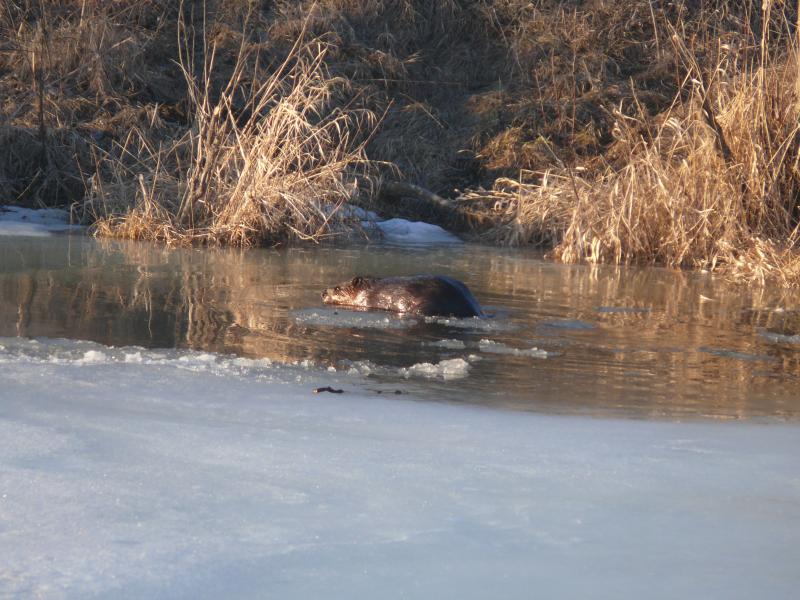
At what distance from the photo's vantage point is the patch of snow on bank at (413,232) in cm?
1107

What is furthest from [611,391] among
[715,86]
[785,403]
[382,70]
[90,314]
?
[382,70]

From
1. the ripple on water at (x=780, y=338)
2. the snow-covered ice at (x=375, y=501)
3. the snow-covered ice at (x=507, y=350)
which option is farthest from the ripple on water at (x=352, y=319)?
the snow-covered ice at (x=375, y=501)

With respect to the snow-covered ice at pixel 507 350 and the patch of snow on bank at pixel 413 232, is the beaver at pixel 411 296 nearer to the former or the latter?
the snow-covered ice at pixel 507 350

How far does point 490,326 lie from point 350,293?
0.98 meters

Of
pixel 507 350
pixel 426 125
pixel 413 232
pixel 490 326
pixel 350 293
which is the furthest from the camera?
pixel 426 125

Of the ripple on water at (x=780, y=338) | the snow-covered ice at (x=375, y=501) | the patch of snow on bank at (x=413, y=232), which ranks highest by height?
the patch of snow on bank at (x=413, y=232)

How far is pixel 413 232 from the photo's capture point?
11.5 m

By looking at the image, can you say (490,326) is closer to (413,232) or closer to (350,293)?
(350,293)

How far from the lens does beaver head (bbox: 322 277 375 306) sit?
19.4 feet

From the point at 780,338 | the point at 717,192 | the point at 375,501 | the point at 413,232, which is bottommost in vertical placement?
the point at 375,501

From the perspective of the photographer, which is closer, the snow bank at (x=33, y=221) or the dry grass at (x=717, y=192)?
the dry grass at (x=717, y=192)

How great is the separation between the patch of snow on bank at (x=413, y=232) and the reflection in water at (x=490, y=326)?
8.56ft

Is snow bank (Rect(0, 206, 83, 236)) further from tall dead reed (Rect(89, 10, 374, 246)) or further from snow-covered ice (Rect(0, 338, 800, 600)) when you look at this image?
snow-covered ice (Rect(0, 338, 800, 600))

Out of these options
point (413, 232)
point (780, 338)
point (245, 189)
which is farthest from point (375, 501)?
point (413, 232)
